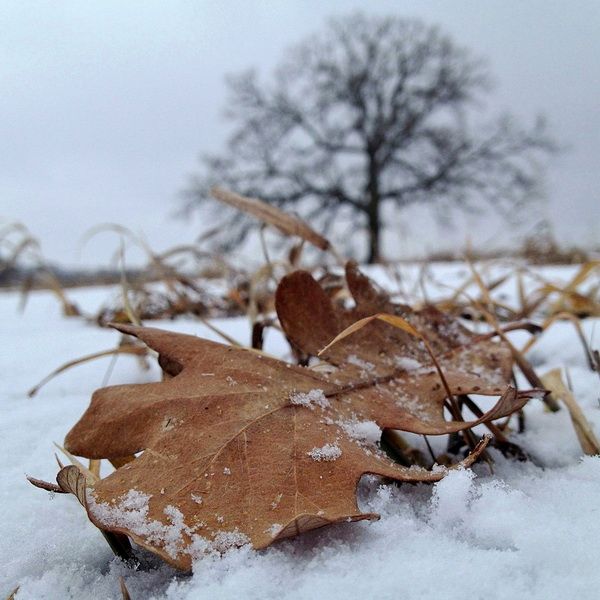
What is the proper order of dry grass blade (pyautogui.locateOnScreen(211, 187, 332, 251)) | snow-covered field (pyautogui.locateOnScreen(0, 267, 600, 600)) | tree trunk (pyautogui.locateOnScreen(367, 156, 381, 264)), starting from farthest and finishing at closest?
tree trunk (pyautogui.locateOnScreen(367, 156, 381, 264))
dry grass blade (pyautogui.locateOnScreen(211, 187, 332, 251))
snow-covered field (pyautogui.locateOnScreen(0, 267, 600, 600))

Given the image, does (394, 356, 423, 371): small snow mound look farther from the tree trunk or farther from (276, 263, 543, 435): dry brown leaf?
the tree trunk

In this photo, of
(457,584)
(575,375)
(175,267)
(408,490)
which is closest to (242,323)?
(175,267)

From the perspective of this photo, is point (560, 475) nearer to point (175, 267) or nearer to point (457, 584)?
point (457, 584)

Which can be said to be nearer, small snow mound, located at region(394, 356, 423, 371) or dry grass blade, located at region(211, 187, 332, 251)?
small snow mound, located at region(394, 356, 423, 371)

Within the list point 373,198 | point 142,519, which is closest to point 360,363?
point 142,519

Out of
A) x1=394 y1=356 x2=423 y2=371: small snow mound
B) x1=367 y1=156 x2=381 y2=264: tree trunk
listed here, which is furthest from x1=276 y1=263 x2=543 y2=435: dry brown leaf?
x1=367 y1=156 x2=381 y2=264: tree trunk

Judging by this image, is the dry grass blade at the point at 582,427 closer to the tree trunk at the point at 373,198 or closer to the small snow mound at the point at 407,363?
the small snow mound at the point at 407,363

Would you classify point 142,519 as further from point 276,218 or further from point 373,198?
point 373,198

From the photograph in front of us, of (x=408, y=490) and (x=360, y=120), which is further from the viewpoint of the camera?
(x=360, y=120)
